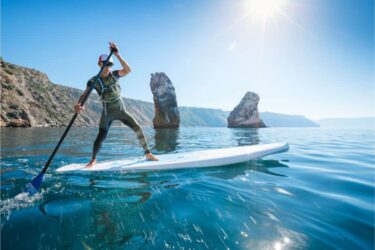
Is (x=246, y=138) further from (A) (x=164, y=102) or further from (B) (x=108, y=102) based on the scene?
(A) (x=164, y=102)

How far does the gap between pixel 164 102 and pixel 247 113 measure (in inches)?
1521

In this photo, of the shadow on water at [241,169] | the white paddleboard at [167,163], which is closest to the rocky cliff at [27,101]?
the white paddleboard at [167,163]

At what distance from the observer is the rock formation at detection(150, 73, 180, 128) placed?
57.4 metres

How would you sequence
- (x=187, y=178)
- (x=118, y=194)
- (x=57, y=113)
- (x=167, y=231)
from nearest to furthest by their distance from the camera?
(x=167, y=231), (x=118, y=194), (x=187, y=178), (x=57, y=113)

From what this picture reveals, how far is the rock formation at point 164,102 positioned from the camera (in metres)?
57.4

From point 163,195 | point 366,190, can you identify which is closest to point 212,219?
point 163,195

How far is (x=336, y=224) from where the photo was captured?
2678 mm

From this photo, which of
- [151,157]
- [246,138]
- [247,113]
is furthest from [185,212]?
[247,113]

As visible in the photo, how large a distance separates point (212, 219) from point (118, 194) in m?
1.79

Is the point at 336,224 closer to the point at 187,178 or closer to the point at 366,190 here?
the point at 366,190

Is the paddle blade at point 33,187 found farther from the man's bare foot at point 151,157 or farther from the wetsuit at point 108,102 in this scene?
the man's bare foot at point 151,157

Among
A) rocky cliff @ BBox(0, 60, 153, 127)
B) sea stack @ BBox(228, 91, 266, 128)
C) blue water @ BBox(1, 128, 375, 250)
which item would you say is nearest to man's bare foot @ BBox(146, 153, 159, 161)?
blue water @ BBox(1, 128, 375, 250)

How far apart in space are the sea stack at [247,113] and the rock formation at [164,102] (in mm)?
32742

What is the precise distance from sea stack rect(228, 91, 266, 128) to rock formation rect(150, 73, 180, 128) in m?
32.7
